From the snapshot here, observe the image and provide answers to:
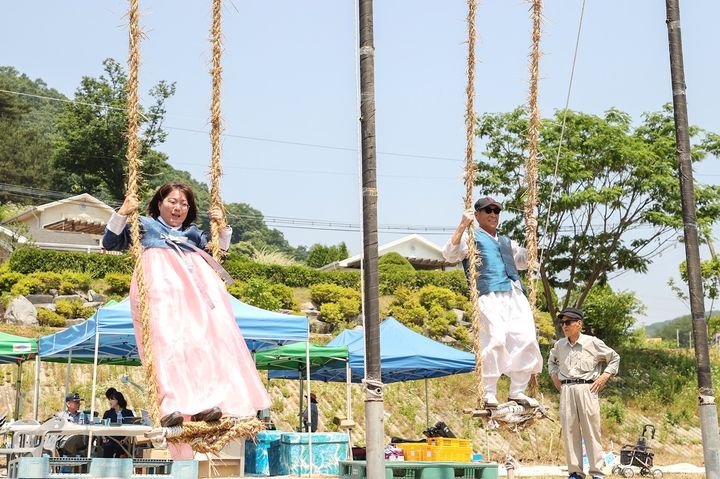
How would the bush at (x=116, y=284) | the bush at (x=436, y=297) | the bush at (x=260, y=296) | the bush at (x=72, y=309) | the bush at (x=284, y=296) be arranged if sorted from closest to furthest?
1. the bush at (x=72, y=309)
2. the bush at (x=260, y=296)
3. the bush at (x=116, y=284)
4. the bush at (x=284, y=296)
5. the bush at (x=436, y=297)

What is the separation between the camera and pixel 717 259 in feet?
94.5

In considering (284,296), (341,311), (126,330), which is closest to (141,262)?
(126,330)

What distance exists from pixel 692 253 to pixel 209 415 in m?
4.99

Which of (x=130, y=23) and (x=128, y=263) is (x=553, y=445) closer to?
(x=128, y=263)

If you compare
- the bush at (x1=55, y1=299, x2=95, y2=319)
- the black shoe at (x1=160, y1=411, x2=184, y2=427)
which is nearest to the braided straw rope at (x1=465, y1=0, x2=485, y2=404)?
the black shoe at (x1=160, y1=411, x2=184, y2=427)

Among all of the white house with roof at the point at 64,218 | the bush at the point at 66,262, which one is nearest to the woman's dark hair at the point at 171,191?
the bush at the point at 66,262

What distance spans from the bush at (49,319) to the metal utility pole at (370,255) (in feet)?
61.1

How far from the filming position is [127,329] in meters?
11.8

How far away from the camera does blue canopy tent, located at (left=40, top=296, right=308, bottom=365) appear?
11773mm

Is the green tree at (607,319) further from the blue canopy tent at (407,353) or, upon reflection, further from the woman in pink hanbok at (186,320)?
the woman in pink hanbok at (186,320)

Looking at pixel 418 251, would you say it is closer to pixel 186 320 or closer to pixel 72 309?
pixel 72 309

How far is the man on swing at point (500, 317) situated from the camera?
7.38 metres

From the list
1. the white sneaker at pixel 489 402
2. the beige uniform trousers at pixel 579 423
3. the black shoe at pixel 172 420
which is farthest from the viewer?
the beige uniform trousers at pixel 579 423

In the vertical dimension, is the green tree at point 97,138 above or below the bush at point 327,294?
above
